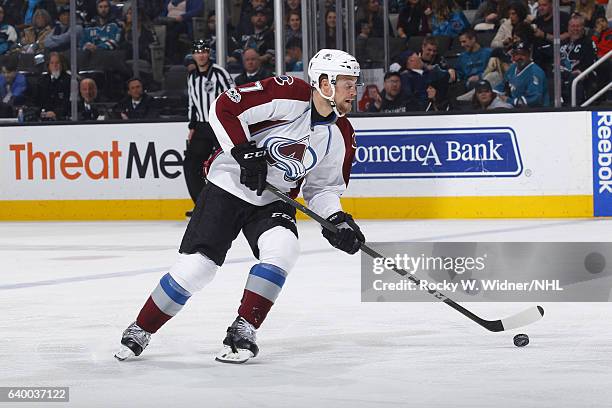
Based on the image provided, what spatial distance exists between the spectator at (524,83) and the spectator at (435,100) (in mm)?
409

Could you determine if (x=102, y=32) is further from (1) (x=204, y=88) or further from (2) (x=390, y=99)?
Result: (2) (x=390, y=99)

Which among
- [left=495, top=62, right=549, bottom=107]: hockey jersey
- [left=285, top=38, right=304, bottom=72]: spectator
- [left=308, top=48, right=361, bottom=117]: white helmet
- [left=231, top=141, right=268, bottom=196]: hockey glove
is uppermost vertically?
[left=308, top=48, right=361, bottom=117]: white helmet

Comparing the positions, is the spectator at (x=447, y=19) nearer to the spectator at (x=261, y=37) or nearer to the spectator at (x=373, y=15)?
the spectator at (x=373, y=15)

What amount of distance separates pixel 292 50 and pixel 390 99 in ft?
2.78

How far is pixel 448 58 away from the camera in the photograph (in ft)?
36.6

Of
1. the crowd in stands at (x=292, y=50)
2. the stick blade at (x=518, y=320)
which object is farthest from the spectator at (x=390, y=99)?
the stick blade at (x=518, y=320)

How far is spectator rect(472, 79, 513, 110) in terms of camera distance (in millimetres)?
10352

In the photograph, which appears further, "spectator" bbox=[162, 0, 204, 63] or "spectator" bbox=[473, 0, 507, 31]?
"spectator" bbox=[162, 0, 204, 63]

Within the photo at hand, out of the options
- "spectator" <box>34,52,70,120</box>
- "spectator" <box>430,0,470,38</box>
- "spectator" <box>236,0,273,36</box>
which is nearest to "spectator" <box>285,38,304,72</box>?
"spectator" <box>236,0,273,36</box>

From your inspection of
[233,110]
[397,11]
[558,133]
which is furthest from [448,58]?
[233,110]

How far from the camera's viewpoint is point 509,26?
36.2 feet

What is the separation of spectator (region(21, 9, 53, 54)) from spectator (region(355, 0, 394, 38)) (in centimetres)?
279

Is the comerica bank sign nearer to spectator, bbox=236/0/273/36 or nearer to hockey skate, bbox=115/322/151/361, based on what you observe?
spectator, bbox=236/0/273/36

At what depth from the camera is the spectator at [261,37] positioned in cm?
1107
